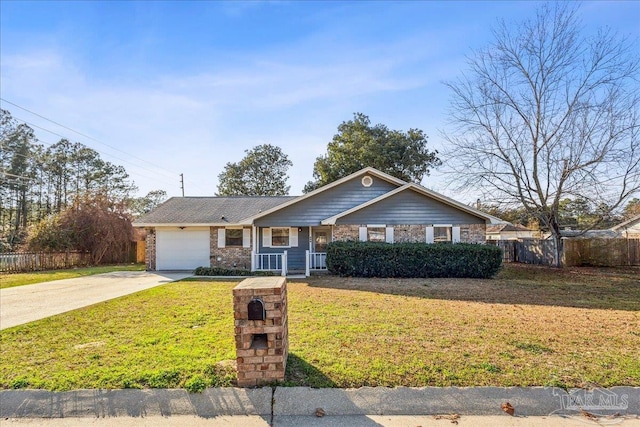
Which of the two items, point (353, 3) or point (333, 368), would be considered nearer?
point (333, 368)

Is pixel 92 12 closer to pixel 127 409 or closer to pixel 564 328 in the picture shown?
pixel 127 409

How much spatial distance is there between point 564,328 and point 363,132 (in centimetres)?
2796

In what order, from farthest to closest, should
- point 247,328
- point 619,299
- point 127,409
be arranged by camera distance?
point 619,299 < point 247,328 < point 127,409

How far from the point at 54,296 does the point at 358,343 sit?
29.2ft

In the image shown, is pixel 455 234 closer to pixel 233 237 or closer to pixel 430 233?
pixel 430 233

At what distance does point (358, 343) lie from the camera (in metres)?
4.79

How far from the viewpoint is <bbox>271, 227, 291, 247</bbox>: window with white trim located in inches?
678

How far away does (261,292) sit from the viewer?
3488mm

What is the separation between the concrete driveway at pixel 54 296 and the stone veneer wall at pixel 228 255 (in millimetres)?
4025

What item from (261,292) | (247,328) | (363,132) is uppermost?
(363,132)

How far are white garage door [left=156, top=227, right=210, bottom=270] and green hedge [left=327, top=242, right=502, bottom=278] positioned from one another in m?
7.98

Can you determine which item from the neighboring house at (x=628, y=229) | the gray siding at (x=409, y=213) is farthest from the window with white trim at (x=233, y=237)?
the neighboring house at (x=628, y=229)

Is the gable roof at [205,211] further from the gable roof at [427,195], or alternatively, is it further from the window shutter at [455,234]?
the window shutter at [455,234]

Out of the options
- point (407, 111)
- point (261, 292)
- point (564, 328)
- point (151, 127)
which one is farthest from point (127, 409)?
point (151, 127)
